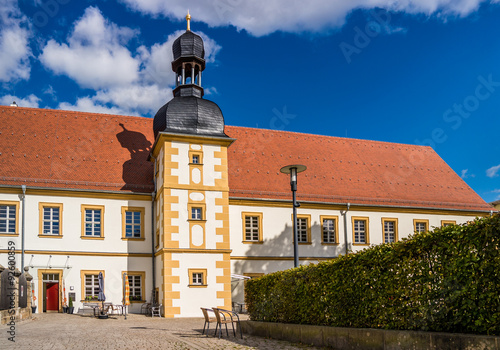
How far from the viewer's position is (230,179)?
97.5ft

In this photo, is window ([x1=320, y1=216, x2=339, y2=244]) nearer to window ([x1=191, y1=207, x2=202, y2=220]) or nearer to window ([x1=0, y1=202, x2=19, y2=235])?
window ([x1=191, y1=207, x2=202, y2=220])

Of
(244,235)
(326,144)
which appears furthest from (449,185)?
(244,235)

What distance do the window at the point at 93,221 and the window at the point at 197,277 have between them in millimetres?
5090

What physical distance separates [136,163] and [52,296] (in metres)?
7.80

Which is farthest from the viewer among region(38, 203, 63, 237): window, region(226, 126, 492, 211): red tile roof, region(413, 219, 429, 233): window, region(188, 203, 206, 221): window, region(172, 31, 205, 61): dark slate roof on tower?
region(413, 219, 429, 233): window

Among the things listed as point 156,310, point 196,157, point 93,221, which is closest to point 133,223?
point 93,221

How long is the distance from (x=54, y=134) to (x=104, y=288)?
8.63m

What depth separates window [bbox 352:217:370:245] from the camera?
31.4 meters

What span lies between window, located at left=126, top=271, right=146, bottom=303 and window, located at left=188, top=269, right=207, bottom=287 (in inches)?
130

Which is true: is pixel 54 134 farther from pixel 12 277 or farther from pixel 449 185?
pixel 449 185

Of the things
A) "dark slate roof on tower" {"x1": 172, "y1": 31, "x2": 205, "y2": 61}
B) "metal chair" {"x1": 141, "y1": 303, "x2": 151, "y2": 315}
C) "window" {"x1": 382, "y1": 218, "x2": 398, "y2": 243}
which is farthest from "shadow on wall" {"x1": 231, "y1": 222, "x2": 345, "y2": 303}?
"dark slate roof on tower" {"x1": 172, "y1": 31, "x2": 205, "y2": 61}

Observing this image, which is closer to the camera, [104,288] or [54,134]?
[104,288]

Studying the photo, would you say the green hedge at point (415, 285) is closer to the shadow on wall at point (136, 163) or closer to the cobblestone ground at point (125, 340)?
the cobblestone ground at point (125, 340)

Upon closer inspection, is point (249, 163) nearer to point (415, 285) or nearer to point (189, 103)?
point (189, 103)
